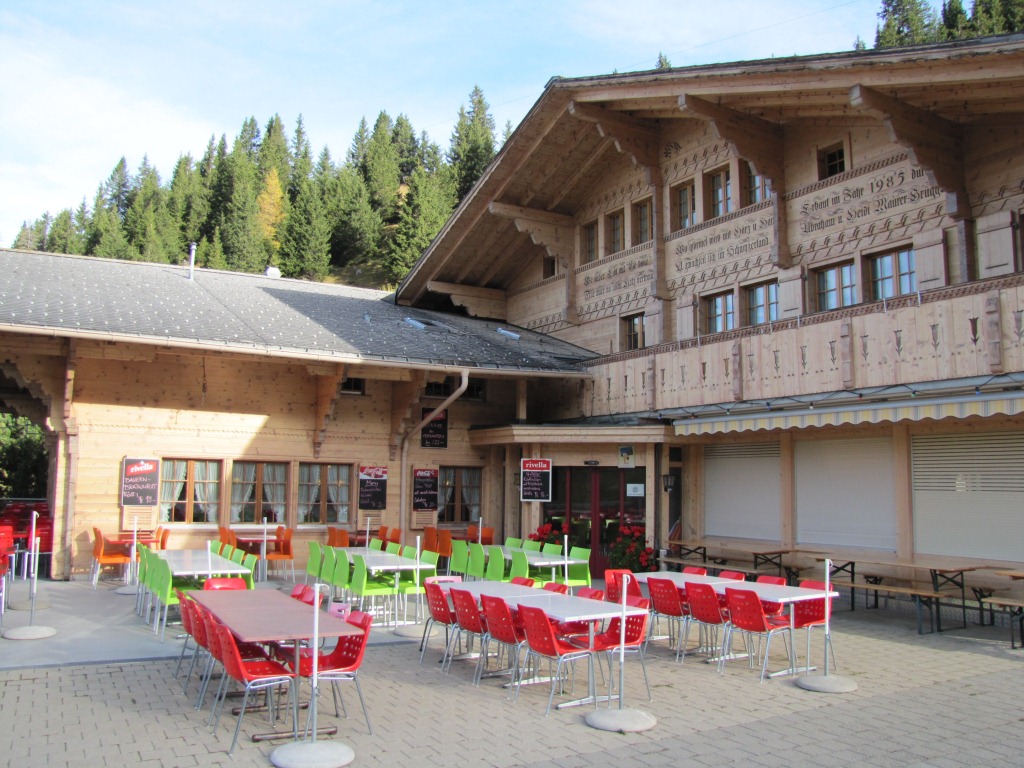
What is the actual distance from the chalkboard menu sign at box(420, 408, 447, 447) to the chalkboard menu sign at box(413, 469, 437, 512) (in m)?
0.58

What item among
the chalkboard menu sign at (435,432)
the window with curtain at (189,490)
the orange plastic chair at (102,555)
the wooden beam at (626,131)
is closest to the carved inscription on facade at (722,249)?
the wooden beam at (626,131)

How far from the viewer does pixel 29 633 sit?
29.0 feet

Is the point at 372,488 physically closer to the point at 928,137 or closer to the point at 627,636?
the point at 627,636

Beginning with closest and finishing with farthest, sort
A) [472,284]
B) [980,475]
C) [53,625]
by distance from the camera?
[53,625], [980,475], [472,284]


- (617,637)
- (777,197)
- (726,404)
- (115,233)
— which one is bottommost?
(617,637)

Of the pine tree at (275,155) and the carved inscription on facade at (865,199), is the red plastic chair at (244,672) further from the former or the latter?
the pine tree at (275,155)

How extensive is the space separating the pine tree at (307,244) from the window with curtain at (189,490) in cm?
3737

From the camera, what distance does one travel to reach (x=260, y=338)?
526 inches

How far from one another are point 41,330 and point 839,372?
11.1 m

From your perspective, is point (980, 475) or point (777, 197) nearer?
point (980, 475)

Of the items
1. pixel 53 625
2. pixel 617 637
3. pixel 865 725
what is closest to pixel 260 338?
pixel 53 625

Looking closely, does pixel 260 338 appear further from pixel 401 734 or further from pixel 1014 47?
pixel 1014 47

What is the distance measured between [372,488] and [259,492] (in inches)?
85.0

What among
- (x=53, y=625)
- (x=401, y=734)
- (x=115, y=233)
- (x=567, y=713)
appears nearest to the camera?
(x=401, y=734)
